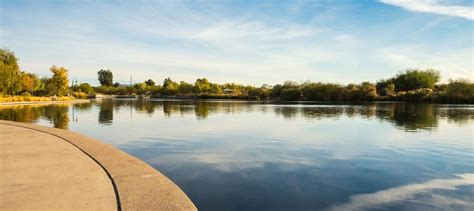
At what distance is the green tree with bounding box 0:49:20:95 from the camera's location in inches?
1850

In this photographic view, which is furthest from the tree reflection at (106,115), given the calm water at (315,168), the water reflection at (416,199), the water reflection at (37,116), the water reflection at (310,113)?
the water reflection at (416,199)

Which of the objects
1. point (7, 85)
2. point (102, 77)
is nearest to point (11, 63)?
point (7, 85)

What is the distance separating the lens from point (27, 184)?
18.0 ft

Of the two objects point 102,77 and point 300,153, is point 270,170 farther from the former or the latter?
point 102,77

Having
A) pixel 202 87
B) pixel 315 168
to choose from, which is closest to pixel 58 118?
pixel 315 168

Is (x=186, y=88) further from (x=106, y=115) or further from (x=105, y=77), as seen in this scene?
(x=106, y=115)

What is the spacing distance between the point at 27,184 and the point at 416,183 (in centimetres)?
764

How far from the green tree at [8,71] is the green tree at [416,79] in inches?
3333

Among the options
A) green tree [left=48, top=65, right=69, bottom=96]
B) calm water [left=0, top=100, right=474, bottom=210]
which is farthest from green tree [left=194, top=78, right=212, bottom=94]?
calm water [left=0, top=100, right=474, bottom=210]

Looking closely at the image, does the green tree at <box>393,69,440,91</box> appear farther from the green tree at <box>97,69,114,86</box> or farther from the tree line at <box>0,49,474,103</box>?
the green tree at <box>97,69,114,86</box>

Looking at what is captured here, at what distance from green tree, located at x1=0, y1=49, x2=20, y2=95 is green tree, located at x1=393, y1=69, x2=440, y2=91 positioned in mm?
84668

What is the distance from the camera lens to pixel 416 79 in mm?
85500

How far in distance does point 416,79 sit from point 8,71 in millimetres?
86511

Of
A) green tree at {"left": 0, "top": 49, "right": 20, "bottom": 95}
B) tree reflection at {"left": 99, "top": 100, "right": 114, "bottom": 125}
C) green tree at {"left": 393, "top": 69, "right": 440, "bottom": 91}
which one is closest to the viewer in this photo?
tree reflection at {"left": 99, "top": 100, "right": 114, "bottom": 125}
